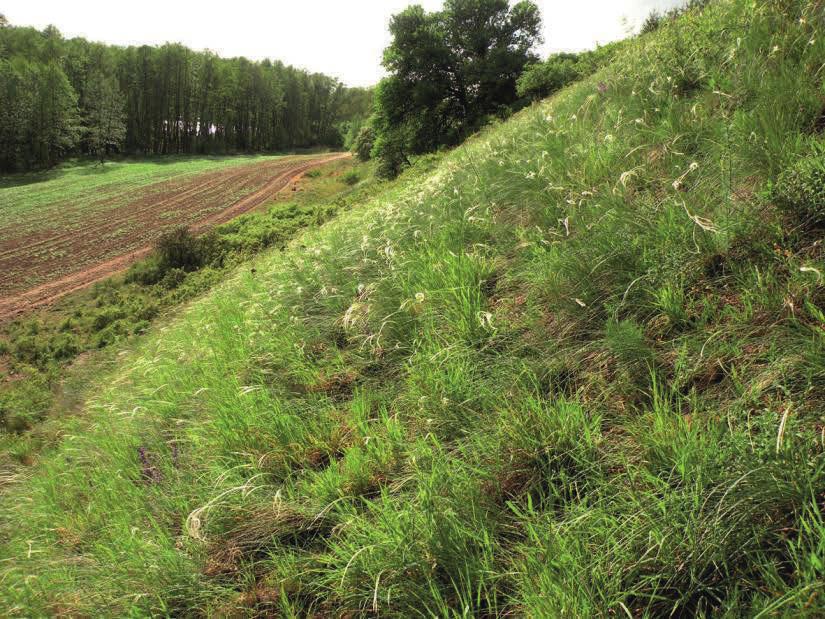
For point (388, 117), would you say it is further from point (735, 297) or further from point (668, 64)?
point (735, 297)

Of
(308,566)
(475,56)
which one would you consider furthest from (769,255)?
(475,56)

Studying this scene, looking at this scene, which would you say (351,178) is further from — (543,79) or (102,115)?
Result: (102,115)

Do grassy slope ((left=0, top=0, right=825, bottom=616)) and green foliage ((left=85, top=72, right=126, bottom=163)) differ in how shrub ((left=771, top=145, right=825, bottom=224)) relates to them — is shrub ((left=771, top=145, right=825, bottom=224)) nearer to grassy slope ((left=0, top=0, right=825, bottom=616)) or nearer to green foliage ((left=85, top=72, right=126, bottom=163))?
grassy slope ((left=0, top=0, right=825, bottom=616))

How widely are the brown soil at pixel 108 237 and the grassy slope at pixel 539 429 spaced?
15.2 metres

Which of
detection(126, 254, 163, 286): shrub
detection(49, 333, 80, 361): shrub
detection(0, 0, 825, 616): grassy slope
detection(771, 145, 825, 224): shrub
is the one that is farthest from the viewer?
detection(126, 254, 163, 286): shrub

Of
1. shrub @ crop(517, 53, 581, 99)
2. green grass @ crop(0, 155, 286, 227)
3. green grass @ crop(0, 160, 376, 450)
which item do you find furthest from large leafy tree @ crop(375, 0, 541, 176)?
green grass @ crop(0, 155, 286, 227)

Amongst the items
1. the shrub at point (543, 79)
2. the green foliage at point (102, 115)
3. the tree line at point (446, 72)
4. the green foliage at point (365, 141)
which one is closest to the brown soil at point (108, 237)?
the green foliage at point (365, 141)

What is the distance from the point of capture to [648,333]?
2.17 metres

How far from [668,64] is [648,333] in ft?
11.4

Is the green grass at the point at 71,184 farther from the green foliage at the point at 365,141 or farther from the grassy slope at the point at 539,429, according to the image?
the grassy slope at the point at 539,429

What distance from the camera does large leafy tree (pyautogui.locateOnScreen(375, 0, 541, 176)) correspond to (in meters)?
26.5

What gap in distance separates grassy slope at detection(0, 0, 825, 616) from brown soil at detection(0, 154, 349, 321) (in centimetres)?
1521

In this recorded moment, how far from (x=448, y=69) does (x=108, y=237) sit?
2104cm

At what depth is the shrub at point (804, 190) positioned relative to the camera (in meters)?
1.98
